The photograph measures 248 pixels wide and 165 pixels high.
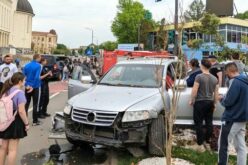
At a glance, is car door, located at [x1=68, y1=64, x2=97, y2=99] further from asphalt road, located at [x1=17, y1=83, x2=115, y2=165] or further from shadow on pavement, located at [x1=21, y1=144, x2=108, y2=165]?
shadow on pavement, located at [x1=21, y1=144, x2=108, y2=165]

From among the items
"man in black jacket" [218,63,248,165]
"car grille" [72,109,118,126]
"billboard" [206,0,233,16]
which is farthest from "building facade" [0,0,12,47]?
"man in black jacket" [218,63,248,165]

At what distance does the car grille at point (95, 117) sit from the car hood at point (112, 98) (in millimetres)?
71

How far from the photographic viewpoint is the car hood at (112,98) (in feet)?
23.4

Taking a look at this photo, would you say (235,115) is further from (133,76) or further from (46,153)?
(46,153)

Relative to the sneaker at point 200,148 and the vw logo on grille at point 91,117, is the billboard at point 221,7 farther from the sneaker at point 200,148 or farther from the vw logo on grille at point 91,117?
the vw logo on grille at point 91,117

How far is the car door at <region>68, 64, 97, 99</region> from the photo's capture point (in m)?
10.5

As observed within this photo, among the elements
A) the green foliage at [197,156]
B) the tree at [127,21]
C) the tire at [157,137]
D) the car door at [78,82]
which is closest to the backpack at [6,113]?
the tire at [157,137]

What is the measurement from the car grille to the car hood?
0.07 metres

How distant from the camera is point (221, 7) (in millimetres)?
24266

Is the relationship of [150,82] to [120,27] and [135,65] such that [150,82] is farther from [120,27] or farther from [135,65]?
[120,27]

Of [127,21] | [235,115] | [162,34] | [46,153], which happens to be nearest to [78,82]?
[46,153]

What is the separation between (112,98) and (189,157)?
65.9 inches

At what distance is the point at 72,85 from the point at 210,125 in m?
4.15

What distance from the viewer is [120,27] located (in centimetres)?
7675
